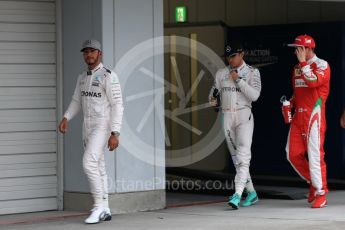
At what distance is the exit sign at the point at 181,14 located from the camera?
1563 centimetres

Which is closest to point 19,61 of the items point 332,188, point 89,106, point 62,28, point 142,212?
point 62,28

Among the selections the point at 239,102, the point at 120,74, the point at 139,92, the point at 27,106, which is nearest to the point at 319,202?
the point at 239,102

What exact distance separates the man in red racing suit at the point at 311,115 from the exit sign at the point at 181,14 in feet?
16.9

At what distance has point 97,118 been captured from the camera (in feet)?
31.2

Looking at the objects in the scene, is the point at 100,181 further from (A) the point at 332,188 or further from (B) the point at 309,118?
(A) the point at 332,188

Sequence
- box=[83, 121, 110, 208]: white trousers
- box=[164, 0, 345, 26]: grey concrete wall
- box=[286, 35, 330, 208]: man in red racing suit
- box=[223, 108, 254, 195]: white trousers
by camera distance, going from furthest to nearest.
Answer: box=[164, 0, 345, 26]: grey concrete wall, box=[223, 108, 254, 195]: white trousers, box=[286, 35, 330, 208]: man in red racing suit, box=[83, 121, 110, 208]: white trousers

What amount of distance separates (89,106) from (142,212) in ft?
5.30

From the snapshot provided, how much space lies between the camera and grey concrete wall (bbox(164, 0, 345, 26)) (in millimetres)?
14680

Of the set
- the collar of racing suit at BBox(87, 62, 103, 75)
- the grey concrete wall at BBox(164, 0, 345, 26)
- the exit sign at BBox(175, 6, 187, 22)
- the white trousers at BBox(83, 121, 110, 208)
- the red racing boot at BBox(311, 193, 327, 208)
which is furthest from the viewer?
the exit sign at BBox(175, 6, 187, 22)

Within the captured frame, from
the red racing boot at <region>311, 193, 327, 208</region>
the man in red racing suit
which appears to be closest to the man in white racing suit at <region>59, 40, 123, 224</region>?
the man in red racing suit

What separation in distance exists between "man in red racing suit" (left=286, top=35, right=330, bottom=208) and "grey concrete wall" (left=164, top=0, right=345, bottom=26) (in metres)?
4.13

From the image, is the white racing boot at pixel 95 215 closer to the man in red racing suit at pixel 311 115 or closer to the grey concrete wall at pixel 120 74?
the grey concrete wall at pixel 120 74

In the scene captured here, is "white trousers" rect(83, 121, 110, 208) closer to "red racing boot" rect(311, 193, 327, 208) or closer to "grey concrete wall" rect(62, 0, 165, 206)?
"grey concrete wall" rect(62, 0, 165, 206)

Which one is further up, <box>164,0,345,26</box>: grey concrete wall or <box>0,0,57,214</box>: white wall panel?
<box>164,0,345,26</box>: grey concrete wall
